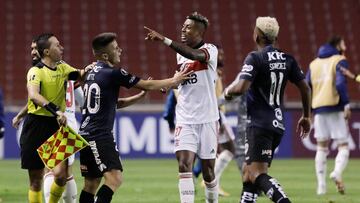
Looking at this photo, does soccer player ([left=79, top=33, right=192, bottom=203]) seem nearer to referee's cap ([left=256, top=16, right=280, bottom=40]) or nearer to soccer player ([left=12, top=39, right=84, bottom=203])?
soccer player ([left=12, top=39, right=84, bottom=203])

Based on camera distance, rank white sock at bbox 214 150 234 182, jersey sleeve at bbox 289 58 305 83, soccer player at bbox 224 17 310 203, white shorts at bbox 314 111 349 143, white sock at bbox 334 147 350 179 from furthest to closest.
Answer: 1. white shorts at bbox 314 111 349 143
2. white sock at bbox 334 147 350 179
3. white sock at bbox 214 150 234 182
4. jersey sleeve at bbox 289 58 305 83
5. soccer player at bbox 224 17 310 203

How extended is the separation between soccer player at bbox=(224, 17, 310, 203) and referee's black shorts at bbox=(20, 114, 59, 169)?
203 cm

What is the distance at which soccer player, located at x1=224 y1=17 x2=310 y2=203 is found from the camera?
32.1ft

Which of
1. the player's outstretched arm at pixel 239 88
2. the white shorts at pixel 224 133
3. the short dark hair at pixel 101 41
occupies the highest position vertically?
the short dark hair at pixel 101 41

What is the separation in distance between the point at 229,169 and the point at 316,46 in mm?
9486

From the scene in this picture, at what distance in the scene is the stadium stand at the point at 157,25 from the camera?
27891 mm

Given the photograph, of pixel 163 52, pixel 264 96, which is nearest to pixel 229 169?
pixel 163 52

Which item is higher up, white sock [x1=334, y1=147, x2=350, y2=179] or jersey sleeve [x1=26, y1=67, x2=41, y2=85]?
jersey sleeve [x1=26, y1=67, x2=41, y2=85]

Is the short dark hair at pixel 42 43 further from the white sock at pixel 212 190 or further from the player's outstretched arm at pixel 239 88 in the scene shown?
the white sock at pixel 212 190

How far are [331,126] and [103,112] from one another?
6.69 m

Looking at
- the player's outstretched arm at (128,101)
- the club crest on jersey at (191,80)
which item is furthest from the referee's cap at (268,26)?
the player's outstretched arm at (128,101)

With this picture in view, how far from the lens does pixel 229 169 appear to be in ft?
66.5

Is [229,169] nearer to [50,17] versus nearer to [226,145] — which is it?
[226,145]

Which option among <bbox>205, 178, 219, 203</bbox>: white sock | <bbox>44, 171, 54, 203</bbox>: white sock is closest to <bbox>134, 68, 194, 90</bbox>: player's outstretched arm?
<bbox>205, 178, 219, 203</bbox>: white sock
